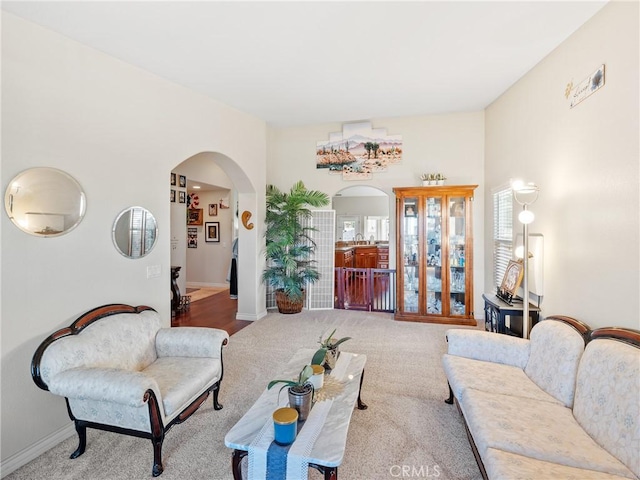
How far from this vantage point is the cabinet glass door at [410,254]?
16.5 feet

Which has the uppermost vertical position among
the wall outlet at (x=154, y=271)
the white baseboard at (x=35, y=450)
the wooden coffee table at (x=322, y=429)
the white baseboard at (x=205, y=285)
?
the wall outlet at (x=154, y=271)

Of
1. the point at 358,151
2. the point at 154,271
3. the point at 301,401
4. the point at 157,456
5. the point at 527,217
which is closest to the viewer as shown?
the point at 301,401

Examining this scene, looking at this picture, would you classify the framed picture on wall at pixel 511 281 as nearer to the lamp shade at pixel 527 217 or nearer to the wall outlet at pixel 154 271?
the lamp shade at pixel 527 217

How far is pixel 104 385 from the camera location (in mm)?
1871

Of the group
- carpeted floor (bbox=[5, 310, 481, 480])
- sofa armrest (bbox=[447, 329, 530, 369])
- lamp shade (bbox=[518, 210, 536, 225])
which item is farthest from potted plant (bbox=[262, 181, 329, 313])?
lamp shade (bbox=[518, 210, 536, 225])

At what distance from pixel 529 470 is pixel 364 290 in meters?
4.45

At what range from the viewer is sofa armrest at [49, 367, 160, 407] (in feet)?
5.97

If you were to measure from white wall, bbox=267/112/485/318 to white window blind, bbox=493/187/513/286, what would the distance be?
0.55m

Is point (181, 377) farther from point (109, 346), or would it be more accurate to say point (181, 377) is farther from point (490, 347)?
point (490, 347)

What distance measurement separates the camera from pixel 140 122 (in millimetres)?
3061

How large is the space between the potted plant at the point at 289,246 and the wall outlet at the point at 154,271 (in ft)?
6.99

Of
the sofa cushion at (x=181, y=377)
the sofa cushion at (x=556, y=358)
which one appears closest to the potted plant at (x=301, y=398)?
the sofa cushion at (x=181, y=377)

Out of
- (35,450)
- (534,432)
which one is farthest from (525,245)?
(35,450)

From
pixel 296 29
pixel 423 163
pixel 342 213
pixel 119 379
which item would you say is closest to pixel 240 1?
pixel 296 29
